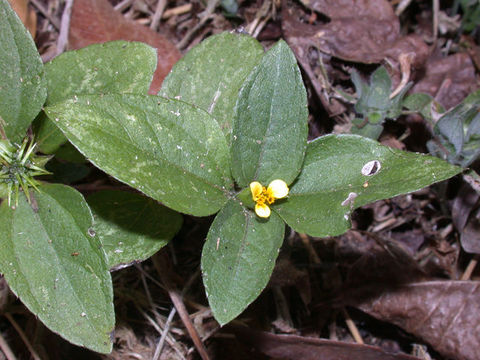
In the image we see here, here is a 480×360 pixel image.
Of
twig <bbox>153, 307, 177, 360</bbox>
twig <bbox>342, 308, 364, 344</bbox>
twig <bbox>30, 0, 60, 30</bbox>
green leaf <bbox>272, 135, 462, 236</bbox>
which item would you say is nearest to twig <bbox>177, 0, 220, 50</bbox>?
twig <bbox>30, 0, 60, 30</bbox>

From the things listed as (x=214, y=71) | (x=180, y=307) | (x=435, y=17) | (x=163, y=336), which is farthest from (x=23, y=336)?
(x=435, y=17)

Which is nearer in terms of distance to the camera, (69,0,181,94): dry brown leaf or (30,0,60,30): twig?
(69,0,181,94): dry brown leaf

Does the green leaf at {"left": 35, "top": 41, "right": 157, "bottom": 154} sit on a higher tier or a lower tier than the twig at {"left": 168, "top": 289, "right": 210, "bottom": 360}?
higher

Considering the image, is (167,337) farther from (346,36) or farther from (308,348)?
(346,36)

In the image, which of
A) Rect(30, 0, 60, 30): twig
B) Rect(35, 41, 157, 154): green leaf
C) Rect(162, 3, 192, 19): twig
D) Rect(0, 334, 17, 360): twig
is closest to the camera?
Rect(35, 41, 157, 154): green leaf

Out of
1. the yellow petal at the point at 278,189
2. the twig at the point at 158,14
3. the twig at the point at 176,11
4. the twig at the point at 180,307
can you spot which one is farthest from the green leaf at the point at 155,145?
the twig at the point at 176,11

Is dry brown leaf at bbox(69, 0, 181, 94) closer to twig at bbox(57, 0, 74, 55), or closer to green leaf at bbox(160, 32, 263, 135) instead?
twig at bbox(57, 0, 74, 55)
